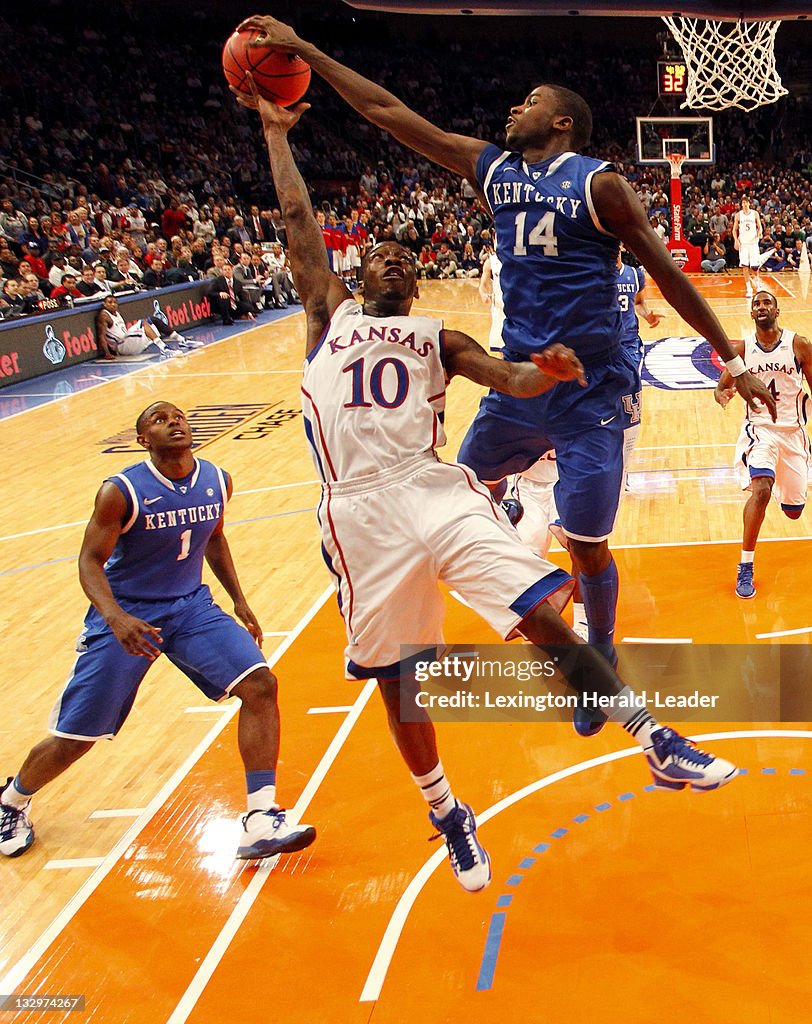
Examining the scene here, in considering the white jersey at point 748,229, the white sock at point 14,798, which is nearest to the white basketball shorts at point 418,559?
the white sock at point 14,798

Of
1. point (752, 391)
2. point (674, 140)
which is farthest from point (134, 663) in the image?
point (674, 140)

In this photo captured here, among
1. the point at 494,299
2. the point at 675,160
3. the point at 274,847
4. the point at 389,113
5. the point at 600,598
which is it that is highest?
the point at 389,113

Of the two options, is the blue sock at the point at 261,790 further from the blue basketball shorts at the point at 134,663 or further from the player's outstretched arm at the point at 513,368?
the player's outstretched arm at the point at 513,368

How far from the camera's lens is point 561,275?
365 centimetres

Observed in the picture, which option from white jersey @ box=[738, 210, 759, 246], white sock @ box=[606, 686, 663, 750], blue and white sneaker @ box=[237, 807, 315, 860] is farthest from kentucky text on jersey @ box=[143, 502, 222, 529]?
white jersey @ box=[738, 210, 759, 246]

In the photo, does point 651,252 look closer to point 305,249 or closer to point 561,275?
point 561,275

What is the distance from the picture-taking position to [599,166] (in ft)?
11.6

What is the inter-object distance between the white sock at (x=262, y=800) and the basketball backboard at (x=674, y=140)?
2421 centimetres

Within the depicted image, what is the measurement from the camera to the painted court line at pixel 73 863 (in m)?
3.98

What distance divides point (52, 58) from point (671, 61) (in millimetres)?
14960

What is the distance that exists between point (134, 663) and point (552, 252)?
212 centimetres

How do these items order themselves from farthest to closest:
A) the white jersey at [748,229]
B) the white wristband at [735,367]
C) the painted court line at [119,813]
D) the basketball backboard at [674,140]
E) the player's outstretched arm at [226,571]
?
the basketball backboard at [674,140]
the white jersey at [748,229]
the player's outstretched arm at [226,571]
the painted court line at [119,813]
the white wristband at [735,367]

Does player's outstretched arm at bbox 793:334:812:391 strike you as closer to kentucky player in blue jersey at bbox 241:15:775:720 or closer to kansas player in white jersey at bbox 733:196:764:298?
kentucky player in blue jersey at bbox 241:15:775:720

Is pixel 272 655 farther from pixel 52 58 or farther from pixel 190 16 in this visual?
pixel 190 16
